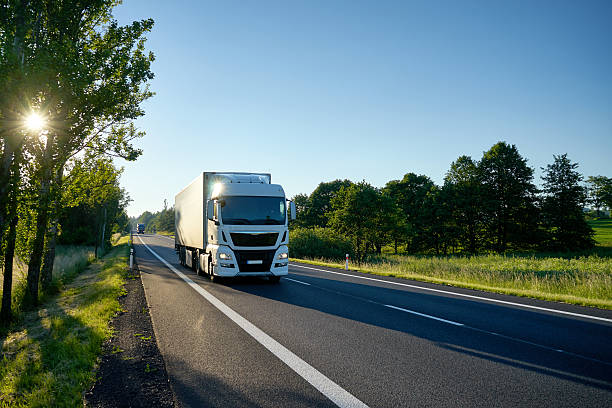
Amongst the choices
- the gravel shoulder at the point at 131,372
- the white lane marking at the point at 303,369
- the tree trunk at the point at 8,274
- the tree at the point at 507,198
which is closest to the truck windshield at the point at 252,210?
the white lane marking at the point at 303,369

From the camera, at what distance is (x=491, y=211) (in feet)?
155

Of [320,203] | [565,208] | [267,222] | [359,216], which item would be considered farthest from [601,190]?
[267,222]

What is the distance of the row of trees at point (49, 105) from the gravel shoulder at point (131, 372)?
4.12m

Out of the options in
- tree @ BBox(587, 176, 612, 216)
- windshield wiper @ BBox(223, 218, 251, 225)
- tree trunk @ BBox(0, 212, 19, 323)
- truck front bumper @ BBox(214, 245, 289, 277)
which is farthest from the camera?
tree @ BBox(587, 176, 612, 216)

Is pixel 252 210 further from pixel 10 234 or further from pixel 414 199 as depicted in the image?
pixel 414 199

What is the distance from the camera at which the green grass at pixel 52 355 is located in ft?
12.4

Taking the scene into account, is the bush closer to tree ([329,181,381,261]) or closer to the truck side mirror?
tree ([329,181,381,261])

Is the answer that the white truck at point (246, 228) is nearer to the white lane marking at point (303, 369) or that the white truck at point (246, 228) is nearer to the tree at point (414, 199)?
the white lane marking at point (303, 369)

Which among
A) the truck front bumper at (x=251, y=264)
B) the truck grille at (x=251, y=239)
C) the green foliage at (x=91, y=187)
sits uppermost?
the green foliage at (x=91, y=187)

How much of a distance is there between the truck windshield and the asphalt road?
335 cm

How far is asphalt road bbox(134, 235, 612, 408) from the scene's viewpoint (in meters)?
3.57

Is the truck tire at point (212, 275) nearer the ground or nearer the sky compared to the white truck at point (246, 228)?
nearer the ground

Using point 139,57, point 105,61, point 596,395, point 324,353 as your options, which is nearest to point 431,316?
point 324,353

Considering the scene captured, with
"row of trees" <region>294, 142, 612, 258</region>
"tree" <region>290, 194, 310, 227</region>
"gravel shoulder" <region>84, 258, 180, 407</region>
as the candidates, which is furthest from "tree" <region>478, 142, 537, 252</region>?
"gravel shoulder" <region>84, 258, 180, 407</region>
